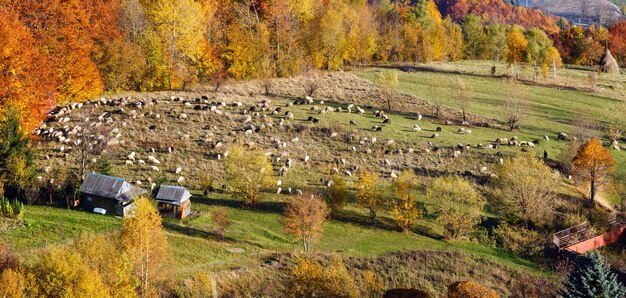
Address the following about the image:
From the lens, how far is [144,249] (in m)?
27.8

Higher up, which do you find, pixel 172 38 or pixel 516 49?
pixel 172 38

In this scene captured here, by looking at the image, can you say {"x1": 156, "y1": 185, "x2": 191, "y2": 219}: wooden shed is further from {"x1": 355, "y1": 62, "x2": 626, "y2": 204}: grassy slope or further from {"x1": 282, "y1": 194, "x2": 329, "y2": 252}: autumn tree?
{"x1": 355, "y1": 62, "x2": 626, "y2": 204}: grassy slope

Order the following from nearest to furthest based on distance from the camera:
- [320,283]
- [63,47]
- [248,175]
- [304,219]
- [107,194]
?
[320,283] → [304,219] → [107,194] → [248,175] → [63,47]

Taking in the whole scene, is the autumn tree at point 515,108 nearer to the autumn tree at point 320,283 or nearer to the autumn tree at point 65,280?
the autumn tree at point 320,283

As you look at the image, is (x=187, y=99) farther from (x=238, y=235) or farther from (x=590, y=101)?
(x=590, y=101)

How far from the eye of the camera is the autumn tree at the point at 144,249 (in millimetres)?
27531

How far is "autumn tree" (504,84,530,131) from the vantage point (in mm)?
69000

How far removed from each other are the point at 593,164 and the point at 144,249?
38.9m

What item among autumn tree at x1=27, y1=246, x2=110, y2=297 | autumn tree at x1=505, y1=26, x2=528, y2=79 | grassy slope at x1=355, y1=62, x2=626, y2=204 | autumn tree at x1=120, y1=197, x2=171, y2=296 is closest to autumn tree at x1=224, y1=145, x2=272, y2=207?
autumn tree at x1=120, y1=197, x2=171, y2=296

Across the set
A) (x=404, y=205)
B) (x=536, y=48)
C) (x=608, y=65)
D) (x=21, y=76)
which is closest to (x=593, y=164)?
(x=404, y=205)

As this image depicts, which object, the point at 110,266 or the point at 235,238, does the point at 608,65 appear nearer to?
the point at 235,238

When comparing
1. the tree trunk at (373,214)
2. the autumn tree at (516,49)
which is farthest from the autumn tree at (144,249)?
the autumn tree at (516,49)

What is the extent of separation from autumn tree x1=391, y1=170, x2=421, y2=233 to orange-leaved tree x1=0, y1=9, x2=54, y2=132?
31900 mm

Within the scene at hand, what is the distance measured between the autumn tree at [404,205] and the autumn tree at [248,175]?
32.7 feet
